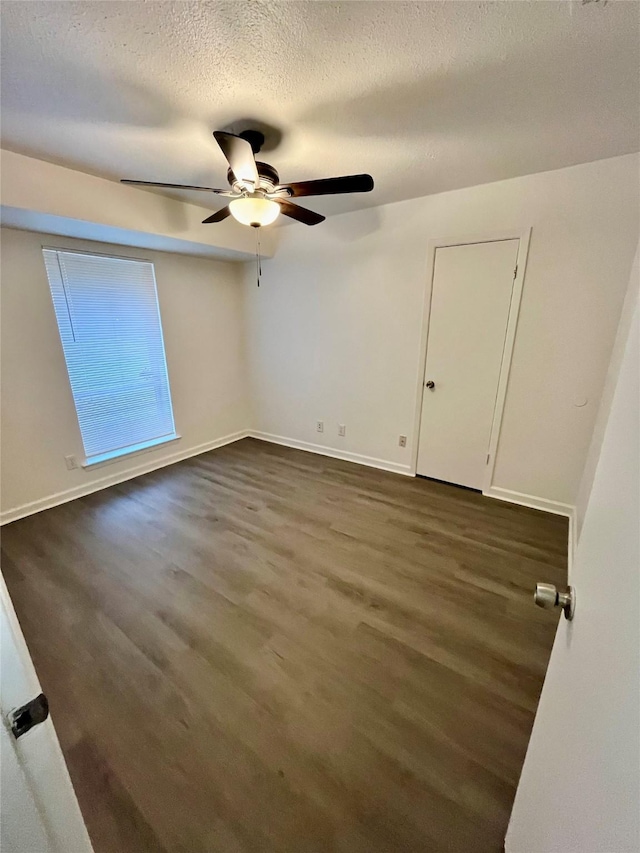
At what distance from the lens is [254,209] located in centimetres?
198

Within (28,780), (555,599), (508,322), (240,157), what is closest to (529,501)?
(508,322)

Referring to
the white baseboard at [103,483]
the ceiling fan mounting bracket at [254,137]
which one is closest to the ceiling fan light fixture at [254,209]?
the ceiling fan mounting bracket at [254,137]

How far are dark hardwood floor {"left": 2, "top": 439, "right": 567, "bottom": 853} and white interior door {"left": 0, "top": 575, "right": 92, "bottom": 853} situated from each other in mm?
810

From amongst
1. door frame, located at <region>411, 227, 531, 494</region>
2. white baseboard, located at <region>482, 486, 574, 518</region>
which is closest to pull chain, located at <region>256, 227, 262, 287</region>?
door frame, located at <region>411, 227, 531, 494</region>

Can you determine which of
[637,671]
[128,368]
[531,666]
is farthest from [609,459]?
[128,368]

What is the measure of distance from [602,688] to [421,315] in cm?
286

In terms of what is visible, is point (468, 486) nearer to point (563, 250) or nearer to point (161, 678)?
point (563, 250)

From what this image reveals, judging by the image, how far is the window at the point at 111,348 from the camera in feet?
9.28

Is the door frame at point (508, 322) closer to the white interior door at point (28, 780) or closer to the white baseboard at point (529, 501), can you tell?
the white baseboard at point (529, 501)

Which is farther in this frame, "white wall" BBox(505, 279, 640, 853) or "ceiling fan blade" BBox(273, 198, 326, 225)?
"ceiling fan blade" BBox(273, 198, 326, 225)

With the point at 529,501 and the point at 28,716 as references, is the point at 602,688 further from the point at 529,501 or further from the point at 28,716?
the point at 529,501

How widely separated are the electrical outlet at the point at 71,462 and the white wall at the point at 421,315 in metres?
2.07

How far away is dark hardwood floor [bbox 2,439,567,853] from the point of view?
43.7 inches

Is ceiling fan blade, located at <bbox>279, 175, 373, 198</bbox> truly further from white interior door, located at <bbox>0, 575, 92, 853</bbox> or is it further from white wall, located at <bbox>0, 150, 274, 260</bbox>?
white interior door, located at <bbox>0, 575, 92, 853</bbox>
